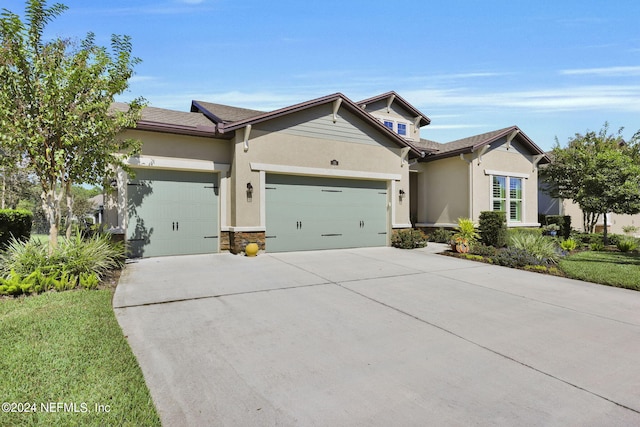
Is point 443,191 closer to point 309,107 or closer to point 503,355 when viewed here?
point 309,107

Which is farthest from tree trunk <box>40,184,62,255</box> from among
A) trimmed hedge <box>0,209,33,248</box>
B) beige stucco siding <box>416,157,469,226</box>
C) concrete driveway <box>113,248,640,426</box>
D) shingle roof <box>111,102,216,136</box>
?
beige stucco siding <box>416,157,469,226</box>

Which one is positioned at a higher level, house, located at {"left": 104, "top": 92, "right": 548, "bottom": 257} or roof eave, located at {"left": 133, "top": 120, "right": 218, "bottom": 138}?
roof eave, located at {"left": 133, "top": 120, "right": 218, "bottom": 138}

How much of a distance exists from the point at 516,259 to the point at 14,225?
14378 millimetres

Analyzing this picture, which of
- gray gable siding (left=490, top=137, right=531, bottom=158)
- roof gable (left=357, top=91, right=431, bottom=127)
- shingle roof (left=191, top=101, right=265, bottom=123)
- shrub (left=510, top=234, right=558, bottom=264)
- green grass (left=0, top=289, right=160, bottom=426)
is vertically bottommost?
green grass (left=0, top=289, right=160, bottom=426)

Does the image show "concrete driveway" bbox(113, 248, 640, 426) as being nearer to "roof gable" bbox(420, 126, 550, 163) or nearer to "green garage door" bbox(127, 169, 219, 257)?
"green garage door" bbox(127, 169, 219, 257)

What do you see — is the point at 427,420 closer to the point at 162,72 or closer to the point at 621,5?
the point at 621,5

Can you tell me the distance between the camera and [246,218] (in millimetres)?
10094

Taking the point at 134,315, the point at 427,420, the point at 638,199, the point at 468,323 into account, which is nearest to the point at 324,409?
the point at 427,420

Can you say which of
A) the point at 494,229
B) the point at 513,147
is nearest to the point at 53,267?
the point at 494,229

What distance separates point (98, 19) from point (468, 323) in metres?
10.1

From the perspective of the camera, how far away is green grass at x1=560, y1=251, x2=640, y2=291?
6823mm

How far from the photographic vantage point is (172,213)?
991 cm

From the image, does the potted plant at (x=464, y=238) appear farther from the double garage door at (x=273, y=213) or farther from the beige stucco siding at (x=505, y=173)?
the double garage door at (x=273, y=213)

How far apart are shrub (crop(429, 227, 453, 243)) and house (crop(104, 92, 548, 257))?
644 mm
